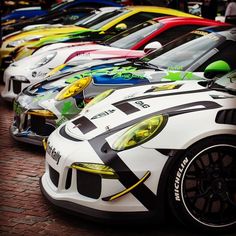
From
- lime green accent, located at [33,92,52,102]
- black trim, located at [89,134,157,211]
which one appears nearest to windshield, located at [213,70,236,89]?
black trim, located at [89,134,157,211]

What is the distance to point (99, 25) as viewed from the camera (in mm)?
11047

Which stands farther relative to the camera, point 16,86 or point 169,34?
point 169,34

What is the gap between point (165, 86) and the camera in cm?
492

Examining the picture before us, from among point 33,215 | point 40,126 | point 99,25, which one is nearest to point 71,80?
point 40,126

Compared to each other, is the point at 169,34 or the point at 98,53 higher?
the point at 169,34

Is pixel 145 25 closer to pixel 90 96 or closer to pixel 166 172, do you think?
pixel 90 96

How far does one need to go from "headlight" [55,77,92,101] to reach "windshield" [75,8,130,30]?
15.4ft

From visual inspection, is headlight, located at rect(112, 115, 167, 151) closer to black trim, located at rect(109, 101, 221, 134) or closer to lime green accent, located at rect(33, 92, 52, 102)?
black trim, located at rect(109, 101, 221, 134)

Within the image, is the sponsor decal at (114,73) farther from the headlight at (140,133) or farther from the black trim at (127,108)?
the headlight at (140,133)

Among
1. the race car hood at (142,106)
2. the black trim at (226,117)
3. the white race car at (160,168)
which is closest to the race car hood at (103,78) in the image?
the race car hood at (142,106)

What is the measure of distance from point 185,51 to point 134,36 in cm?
252

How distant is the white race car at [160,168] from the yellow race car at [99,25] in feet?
20.3

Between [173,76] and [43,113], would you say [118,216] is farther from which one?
[43,113]

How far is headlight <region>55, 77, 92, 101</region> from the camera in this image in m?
6.22
